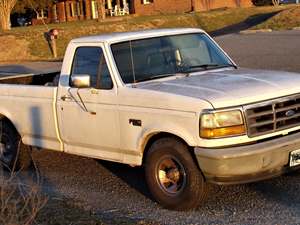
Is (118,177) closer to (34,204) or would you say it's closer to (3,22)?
(34,204)

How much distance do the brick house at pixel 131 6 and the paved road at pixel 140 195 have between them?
173ft

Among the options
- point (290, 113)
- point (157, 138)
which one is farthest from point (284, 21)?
point (157, 138)

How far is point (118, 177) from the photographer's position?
799cm

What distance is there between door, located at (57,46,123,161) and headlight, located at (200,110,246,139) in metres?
1.29

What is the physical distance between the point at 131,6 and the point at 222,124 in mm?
60200

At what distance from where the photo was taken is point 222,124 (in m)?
6.02

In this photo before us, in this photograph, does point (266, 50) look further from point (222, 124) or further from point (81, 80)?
point (222, 124)

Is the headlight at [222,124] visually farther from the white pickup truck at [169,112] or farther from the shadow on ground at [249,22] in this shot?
the shadow on ground at [249,22]

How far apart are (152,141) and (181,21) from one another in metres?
40.6

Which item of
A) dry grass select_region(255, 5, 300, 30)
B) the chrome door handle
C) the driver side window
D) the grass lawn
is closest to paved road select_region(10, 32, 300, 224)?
the chrome door handle

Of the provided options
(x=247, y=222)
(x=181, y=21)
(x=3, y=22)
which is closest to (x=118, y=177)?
(x=247, y=222)

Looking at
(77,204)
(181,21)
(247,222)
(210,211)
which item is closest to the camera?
(247,222)

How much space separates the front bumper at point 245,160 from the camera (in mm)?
5879

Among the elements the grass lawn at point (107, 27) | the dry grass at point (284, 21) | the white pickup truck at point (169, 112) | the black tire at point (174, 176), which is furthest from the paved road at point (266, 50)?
the black tire at point (174, 176)
